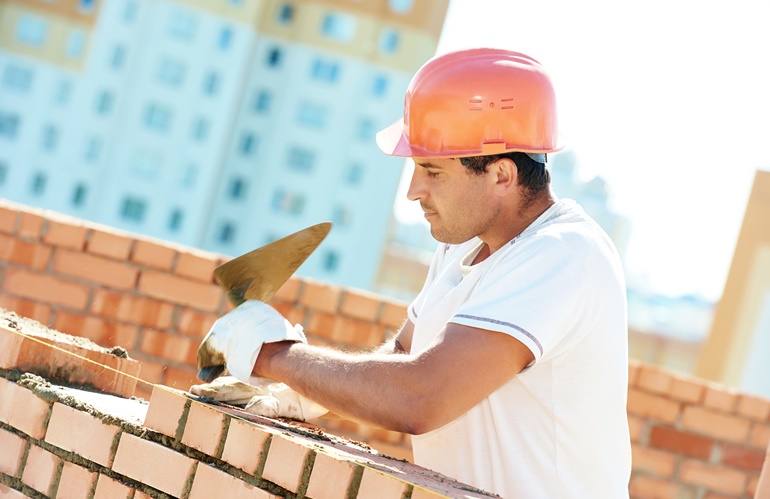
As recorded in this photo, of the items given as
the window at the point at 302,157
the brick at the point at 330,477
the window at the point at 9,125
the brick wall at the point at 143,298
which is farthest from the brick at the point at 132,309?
the window at the point at 9,125

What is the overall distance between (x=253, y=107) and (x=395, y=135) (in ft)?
149

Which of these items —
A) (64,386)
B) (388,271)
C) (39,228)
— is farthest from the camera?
(388,271)

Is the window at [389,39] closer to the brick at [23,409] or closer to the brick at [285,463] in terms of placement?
the brick at [23,409]

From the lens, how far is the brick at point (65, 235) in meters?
4.48

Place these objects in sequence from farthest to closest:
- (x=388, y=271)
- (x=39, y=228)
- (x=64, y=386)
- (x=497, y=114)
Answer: (x=388, y=271) → (x=39, y=228) → (x=64, y=386) → (x=497, y=114)

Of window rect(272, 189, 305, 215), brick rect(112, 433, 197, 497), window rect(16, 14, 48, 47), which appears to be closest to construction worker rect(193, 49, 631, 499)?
brick rect(112, 433, 197, 497)

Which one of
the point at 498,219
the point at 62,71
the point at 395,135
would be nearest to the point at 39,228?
the point at 395,135

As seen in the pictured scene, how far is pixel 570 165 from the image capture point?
67.3 m

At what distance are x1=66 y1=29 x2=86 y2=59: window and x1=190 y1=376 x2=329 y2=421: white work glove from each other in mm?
48507

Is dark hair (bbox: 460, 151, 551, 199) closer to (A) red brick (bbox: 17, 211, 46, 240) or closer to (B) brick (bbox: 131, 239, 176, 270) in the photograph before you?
(B) brick (bbox: 131, 239, 176, 270)

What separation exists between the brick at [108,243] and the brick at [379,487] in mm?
3038

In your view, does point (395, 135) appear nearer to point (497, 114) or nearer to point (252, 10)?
point (497, 114)

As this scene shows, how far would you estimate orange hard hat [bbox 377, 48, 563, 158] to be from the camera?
2.12 metres

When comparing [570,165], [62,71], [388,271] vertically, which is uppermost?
[570,165]
